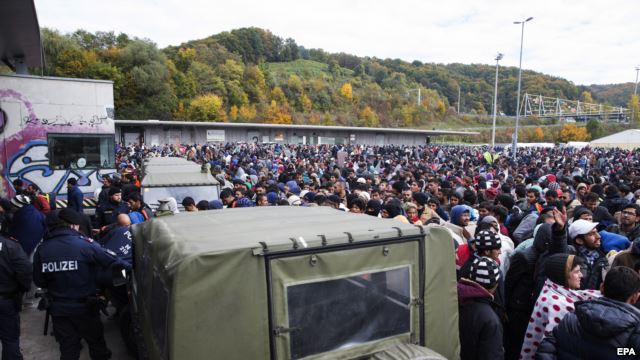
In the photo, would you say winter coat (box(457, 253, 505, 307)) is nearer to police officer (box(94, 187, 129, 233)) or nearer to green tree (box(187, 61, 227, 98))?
police officer (box(94, 187, 129, 233))

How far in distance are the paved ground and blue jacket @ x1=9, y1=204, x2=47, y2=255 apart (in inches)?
50.1

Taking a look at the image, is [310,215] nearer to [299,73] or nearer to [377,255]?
[377,255]

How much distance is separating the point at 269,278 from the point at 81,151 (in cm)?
1203

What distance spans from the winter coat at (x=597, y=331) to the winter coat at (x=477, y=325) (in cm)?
36

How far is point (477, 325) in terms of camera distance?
3262 millimetres

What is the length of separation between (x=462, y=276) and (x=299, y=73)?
125 metres

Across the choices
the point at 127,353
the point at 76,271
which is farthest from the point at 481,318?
the point at 127,353

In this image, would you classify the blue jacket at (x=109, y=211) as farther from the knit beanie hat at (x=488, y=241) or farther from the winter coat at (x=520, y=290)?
the winter coat at (x=520, y=290)

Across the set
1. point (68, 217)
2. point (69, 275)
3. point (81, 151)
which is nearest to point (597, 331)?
point (69, 275)

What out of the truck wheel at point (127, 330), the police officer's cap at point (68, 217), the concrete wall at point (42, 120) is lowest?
the truck wheel at point (127, 330)

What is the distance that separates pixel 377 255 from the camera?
2.82 m

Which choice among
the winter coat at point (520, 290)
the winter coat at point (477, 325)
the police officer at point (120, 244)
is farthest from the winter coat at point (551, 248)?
the police officer at point (120, 244)

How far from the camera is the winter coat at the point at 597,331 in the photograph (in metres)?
2.65

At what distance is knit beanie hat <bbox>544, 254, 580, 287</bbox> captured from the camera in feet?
11.2
